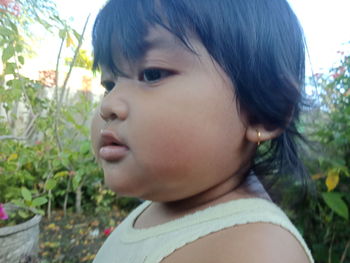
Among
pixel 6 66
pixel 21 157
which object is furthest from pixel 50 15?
pixel 21 157

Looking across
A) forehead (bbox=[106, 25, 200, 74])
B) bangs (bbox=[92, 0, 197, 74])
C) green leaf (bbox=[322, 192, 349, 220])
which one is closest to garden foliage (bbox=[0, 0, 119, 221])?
bangs (bbox=[92, 0, 197, 74])

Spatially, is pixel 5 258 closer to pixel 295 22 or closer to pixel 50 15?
pixel 50 15

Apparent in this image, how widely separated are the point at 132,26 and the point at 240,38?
20cm

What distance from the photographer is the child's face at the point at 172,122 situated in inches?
21.7

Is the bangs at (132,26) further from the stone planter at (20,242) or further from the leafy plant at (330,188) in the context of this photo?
the stone planter at (20,242)

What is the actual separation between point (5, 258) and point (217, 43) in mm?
1827

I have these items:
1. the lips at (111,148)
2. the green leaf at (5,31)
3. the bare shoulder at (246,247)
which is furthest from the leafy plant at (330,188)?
the green leaf at (5,31)

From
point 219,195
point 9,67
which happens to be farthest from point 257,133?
point 9,67

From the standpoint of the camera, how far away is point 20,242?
1.91 metres

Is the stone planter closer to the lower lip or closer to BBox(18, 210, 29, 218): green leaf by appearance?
BBox(18, 210, 29, 218): green leaf

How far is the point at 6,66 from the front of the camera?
5.95 ft

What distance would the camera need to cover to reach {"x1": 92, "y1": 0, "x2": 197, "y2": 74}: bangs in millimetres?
588

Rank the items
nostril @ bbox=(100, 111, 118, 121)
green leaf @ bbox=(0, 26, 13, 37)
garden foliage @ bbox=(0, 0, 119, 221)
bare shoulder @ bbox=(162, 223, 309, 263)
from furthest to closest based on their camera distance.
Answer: garden foliage @ bbox=(0, 0, 119, 221), green leaf @ bbox=(0, 26, 13, 37), nostril @ bbox=(100, 111, 118, 121), bare shoulder @ bbox=(162, 223, 309, 263)

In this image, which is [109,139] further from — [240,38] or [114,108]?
[240,38]
